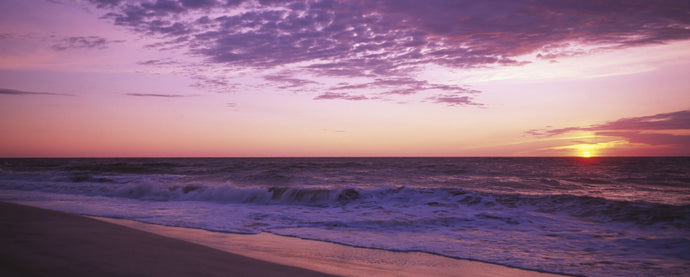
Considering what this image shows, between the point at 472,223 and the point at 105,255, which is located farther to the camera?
the point at 472,223

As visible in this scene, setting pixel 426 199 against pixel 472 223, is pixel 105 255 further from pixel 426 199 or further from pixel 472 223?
pixel 426 199

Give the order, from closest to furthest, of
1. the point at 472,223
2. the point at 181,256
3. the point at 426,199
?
1. the point at 181,256
2. the point at 472,223
3. the point at 426,199

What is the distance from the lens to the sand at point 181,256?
4.33 m

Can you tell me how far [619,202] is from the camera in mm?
12758

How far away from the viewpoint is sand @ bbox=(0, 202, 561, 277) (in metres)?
4.33

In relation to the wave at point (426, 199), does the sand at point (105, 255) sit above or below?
above

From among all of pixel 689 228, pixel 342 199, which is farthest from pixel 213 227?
pixel 689 228

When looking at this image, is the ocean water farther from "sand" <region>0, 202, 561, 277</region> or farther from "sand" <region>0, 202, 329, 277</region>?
"sand" <region>0, 202, 329, 277</region>

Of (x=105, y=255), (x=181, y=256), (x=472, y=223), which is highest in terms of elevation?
(x=105, y=255)

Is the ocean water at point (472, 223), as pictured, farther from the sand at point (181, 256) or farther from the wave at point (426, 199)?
the sand at point (181, 256)

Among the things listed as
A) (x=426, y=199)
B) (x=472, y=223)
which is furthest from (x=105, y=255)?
(x=426, y=199)

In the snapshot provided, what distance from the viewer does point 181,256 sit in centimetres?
523

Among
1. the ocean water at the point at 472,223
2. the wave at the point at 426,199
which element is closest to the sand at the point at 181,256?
the ocean water at the point at 472,223

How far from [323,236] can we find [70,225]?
4751mm
